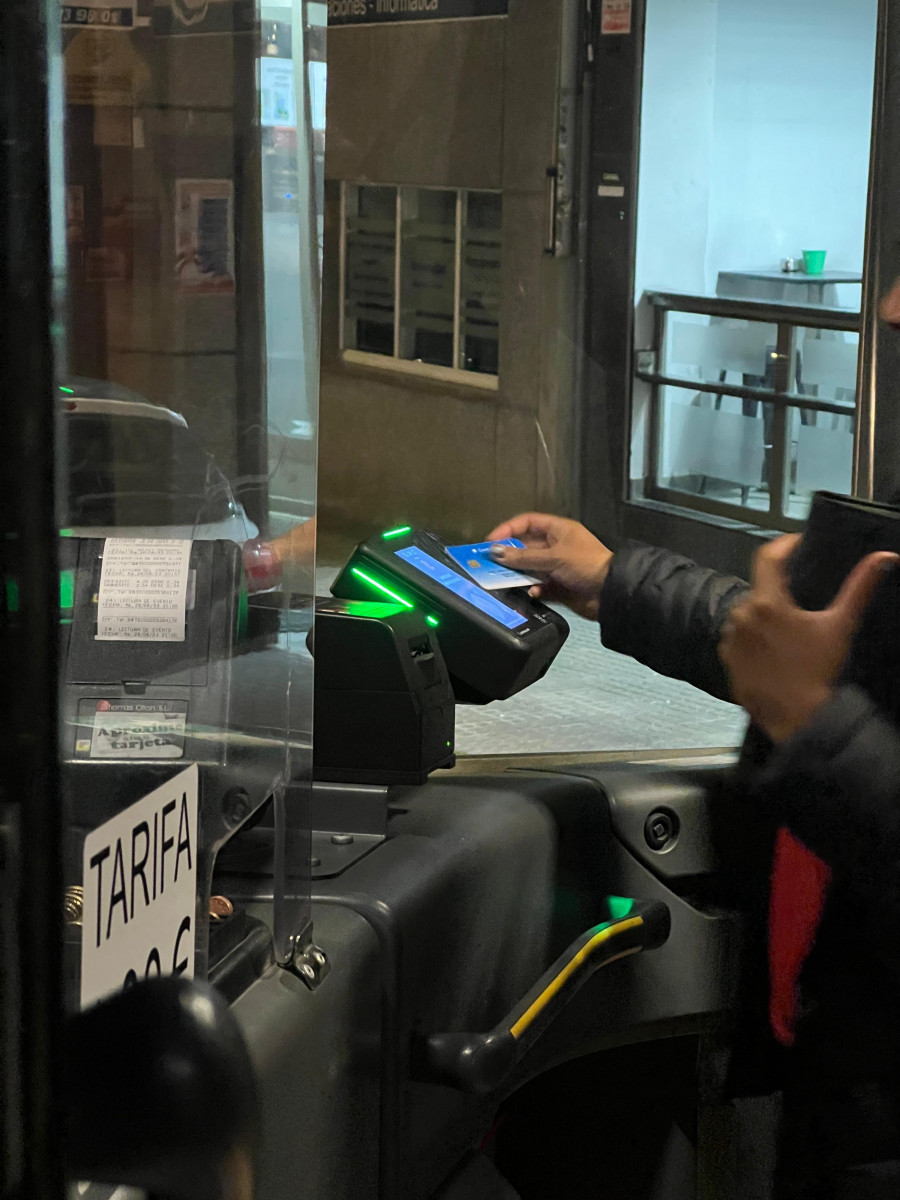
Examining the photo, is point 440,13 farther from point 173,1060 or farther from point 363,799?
point 173,1060

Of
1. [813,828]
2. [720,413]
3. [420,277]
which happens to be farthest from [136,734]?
[720,413]

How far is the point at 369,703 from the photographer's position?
122 centimetres

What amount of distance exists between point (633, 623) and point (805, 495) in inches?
29.8

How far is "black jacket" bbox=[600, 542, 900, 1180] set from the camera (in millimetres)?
1092

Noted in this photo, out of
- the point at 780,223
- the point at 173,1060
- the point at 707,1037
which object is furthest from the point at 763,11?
the point at 173,1060

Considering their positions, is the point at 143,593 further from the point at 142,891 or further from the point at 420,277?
the point at 420,277

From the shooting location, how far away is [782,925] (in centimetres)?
130

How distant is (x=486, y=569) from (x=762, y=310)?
5.22 ft

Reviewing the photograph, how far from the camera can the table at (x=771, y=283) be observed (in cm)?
247

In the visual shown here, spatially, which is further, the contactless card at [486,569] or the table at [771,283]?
the table at [771,283]

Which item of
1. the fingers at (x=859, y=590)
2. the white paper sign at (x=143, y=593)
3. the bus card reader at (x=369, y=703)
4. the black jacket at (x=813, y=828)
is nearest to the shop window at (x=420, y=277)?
the black jacket at (x=813, y=828)

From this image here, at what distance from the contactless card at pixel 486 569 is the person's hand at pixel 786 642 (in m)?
0.28

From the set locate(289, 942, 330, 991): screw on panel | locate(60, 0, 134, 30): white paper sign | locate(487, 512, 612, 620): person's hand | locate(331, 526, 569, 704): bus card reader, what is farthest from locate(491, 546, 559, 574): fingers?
locate(60, 0, 134, 30): white paper sign

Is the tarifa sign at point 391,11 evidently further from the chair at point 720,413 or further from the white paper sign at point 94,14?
the white paper sign at point 94,14
